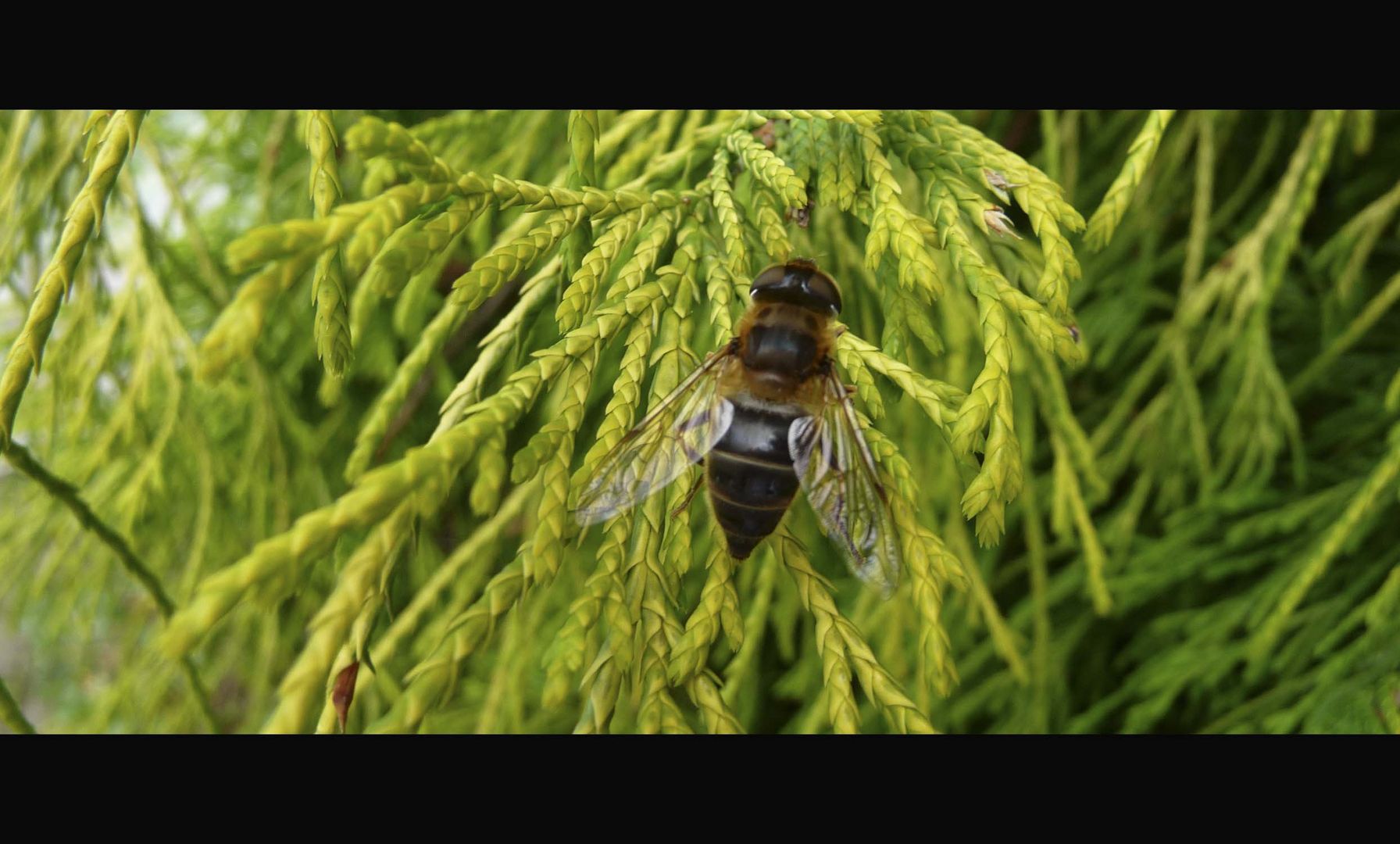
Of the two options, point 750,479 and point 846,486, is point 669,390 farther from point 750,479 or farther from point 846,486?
point 846,486

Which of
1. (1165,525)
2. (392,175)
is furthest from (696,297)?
(1165,525)

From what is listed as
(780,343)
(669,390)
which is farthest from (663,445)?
(780,343)

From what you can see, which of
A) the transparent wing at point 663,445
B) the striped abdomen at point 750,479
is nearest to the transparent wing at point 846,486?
the striped abdomen at point 750,479

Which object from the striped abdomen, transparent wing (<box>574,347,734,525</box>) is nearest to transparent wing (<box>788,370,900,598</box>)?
the striped abdomen

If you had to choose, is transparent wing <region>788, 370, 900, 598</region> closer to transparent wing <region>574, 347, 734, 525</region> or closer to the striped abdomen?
the striped abdomen

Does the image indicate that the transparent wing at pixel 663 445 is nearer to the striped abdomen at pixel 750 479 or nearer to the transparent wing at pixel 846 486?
the striped abdomen at pixel 750 479
